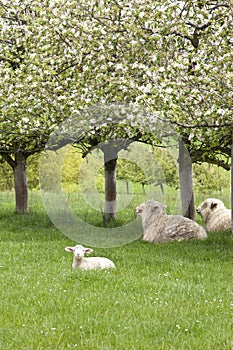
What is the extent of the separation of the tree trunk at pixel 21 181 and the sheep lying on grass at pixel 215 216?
756 cm

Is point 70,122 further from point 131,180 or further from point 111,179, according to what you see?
point 131,180

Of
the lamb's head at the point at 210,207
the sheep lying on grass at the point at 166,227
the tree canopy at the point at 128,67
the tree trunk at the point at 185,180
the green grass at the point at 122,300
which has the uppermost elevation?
the tree canopy at the point at 128,67

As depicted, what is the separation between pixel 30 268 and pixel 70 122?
18.4ft

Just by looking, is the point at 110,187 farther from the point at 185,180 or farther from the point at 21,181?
the point at 21,181

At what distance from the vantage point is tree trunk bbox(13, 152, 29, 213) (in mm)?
22531

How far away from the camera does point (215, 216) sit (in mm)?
18750

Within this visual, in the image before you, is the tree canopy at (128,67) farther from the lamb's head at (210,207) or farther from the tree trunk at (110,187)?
the tree trunk at (110,187)

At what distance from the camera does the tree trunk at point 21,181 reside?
2253 centimetres

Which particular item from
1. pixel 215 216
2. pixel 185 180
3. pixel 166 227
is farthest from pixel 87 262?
pixel 215 216

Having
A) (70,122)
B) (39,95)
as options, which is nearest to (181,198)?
(70,122)

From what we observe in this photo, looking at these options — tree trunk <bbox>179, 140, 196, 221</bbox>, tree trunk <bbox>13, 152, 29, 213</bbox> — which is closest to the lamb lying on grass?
tree trunk <bbox>179, 140, 196, 221</bbox>

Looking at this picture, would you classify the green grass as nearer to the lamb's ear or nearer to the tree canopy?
the tree canopy

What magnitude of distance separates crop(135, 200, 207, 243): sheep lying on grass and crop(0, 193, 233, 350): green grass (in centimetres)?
102

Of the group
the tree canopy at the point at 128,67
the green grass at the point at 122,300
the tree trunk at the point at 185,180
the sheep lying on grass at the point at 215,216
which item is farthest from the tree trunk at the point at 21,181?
the green grass at the point at 122,300
